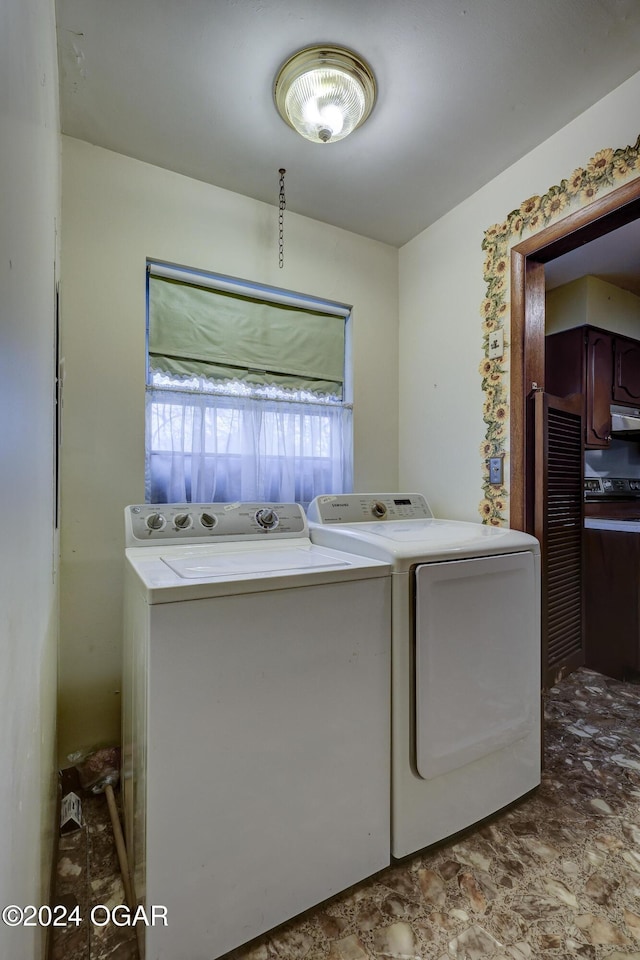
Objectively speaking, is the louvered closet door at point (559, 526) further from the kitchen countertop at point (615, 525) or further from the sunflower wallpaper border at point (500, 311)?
the kitchen countertop at point (615, 525)

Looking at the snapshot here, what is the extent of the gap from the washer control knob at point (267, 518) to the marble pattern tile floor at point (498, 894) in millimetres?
1145

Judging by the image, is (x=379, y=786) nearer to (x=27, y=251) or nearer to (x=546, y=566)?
(x=546, y=566)

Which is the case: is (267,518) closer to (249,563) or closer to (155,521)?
(155,521)

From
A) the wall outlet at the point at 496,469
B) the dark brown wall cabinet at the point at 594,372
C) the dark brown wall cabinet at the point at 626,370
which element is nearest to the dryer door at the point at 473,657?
the wall outlet at the point at 496,469

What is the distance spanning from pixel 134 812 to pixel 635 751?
6.21ft

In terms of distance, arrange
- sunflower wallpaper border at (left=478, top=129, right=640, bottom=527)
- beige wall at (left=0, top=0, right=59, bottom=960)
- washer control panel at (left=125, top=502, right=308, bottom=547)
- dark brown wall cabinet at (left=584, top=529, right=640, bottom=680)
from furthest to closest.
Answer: dark brown wall cabinet at (left=584, top=529, right=640, bottom=680), sunflower wallpaper border at (left=478, top=129, right=640, bottom=527), washer control panel at (left=125, top=502, right=308, bottom=547), beige wall at (left=0, top=0, right=59, bottom=960)

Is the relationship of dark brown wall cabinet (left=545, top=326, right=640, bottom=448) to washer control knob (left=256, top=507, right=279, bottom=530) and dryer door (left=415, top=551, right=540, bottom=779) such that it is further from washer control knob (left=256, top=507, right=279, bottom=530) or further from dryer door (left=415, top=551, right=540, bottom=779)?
washer control knob (left=256, top=507, right=279, bottom=530)

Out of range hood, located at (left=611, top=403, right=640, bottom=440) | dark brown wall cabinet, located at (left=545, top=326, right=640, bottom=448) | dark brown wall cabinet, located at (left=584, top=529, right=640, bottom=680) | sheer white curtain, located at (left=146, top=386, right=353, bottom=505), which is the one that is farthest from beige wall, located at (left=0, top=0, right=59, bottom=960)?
range hood, located at (left=611, top=403, right=640, bottom=440)

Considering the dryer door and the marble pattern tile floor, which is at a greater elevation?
the dryer door

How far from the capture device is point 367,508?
203cm

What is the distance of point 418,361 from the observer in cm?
243

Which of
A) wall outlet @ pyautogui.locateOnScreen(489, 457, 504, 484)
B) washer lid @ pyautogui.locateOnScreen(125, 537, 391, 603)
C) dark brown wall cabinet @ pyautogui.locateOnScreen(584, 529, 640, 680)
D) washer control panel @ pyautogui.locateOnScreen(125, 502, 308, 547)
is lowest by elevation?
dark brown wall cabinet @ pyautogui.locateOnScreen(584, 529, 640, 680)

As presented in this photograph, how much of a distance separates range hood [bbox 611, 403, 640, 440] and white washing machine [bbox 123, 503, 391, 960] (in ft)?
9.02

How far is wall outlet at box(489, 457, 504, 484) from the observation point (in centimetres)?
194
